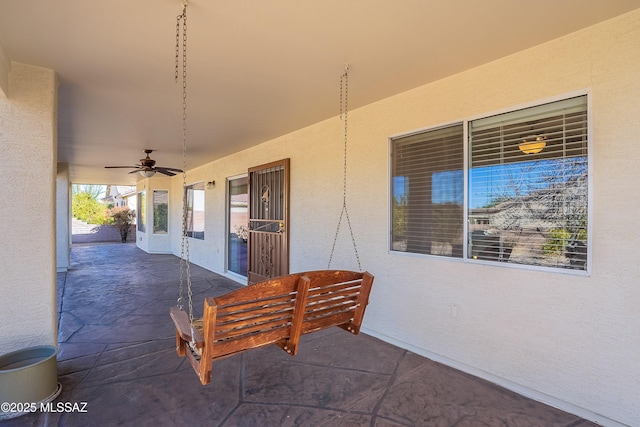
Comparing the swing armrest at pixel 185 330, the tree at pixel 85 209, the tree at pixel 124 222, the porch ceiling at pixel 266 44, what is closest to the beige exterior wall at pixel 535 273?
the porch ceiling at pixel 266 44

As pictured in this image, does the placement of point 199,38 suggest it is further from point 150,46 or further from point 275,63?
point 275,63

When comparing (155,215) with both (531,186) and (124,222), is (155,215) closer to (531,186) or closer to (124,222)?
(124,222)

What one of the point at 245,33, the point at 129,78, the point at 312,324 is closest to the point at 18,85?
the point at 129,78

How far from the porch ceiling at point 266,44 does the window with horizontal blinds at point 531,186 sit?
0.59 metres

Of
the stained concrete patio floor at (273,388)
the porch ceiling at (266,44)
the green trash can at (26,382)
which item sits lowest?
the stained concrete patio floor at (273,388)

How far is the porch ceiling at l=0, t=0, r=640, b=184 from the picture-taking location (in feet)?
6.66

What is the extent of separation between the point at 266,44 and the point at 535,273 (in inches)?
110

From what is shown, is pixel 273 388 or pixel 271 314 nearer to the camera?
pixel 271 314

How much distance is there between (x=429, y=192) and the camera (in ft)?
10.7

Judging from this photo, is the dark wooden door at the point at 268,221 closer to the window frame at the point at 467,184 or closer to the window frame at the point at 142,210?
the window frame at the point at 467,184

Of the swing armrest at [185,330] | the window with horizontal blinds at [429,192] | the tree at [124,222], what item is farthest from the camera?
the tree at [124,222]

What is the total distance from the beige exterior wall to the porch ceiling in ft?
0.71

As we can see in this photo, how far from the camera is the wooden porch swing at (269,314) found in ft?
6.29

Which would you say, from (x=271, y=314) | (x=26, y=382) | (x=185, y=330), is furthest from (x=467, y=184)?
(x=26, y=382)
